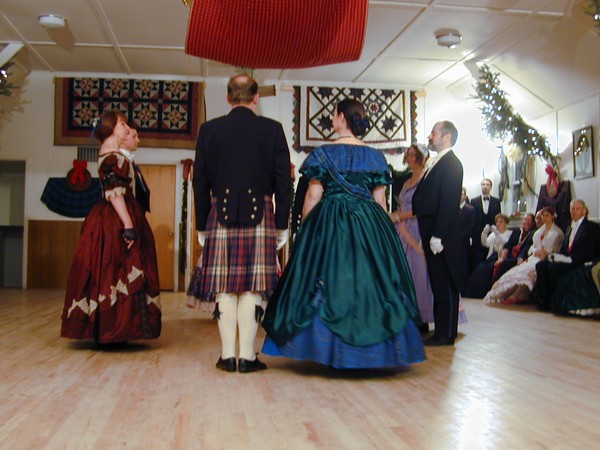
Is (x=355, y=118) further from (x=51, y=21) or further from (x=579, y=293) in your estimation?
(x=51, y=21)

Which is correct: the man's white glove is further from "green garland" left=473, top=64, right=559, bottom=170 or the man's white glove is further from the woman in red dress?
the woman in red dress

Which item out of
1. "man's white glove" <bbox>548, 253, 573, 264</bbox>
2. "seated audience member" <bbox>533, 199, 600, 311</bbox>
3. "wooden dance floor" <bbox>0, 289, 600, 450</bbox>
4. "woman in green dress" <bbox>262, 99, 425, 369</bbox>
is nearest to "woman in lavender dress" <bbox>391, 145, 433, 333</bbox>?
"wooden dance floor" <bbox>0, 289, 600, 450</bbox>

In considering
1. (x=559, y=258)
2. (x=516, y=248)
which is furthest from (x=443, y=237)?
(x=516, y=248)

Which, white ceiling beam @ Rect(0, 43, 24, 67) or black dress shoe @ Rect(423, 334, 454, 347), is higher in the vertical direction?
white ceiling beam @ Rect(0, 43, 24, 67)

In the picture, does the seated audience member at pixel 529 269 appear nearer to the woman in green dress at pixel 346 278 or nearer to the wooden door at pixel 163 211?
the wooden door at pixel 163 211

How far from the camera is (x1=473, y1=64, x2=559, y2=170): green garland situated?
27.6ft

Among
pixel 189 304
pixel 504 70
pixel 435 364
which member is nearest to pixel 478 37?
pixel 504 70

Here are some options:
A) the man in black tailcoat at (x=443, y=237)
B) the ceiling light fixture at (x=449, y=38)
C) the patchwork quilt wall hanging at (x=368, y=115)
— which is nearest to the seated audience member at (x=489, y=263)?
the patchwork quilt wall hanging at (x=368, y=115)

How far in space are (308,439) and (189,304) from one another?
321 cm

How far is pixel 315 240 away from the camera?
326cm

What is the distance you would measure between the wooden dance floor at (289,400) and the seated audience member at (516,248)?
4.10 metres

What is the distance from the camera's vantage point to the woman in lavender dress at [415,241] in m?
4.82

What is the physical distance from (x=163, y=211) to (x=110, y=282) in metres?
5.92

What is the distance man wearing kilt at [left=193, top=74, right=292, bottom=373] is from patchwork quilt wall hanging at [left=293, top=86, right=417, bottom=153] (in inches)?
248
